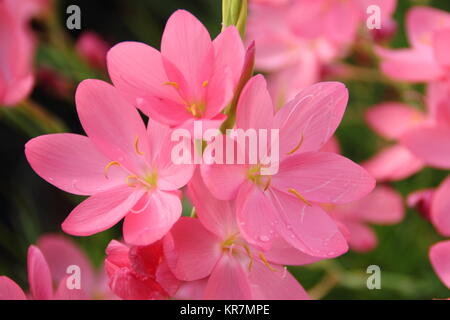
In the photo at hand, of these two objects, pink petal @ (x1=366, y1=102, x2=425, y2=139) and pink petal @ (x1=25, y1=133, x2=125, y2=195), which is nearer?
pink petal @ (x1=25, y1=133, x2=125, y2=195)

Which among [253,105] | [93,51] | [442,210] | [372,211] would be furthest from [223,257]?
[93,51]

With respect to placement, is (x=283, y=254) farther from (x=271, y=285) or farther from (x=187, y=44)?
(x=187, y=44)

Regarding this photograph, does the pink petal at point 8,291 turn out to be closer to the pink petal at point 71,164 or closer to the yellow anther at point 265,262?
the pink petal at point 71,164

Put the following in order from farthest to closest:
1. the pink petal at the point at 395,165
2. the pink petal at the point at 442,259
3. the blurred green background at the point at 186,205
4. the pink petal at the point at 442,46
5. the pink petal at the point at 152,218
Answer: the blurred green background at the point at 186,205 → the pink petal at the point at 395,165 → the pink petal at the point at 442,46 → the pink petal at the point at 442,259 → the pink petal at the point at 152,218

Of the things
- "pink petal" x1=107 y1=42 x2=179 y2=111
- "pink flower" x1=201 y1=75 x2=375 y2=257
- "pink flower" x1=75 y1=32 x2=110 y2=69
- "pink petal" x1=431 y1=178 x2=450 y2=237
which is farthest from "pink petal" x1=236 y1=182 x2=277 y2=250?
"pink flower" x1=75 y1=32 x2=110 y2=69

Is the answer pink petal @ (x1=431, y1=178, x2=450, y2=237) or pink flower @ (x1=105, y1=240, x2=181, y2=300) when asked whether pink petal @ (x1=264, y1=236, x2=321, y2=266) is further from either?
pink petal @ (x1=431, y1=178, x2=450, y2=237)

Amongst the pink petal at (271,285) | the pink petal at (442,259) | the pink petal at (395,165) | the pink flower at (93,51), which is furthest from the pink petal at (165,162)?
the pink flower at (93,51)

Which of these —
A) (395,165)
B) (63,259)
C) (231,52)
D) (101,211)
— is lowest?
(63,259)

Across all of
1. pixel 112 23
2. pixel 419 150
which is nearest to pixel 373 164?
pixel 419 150
